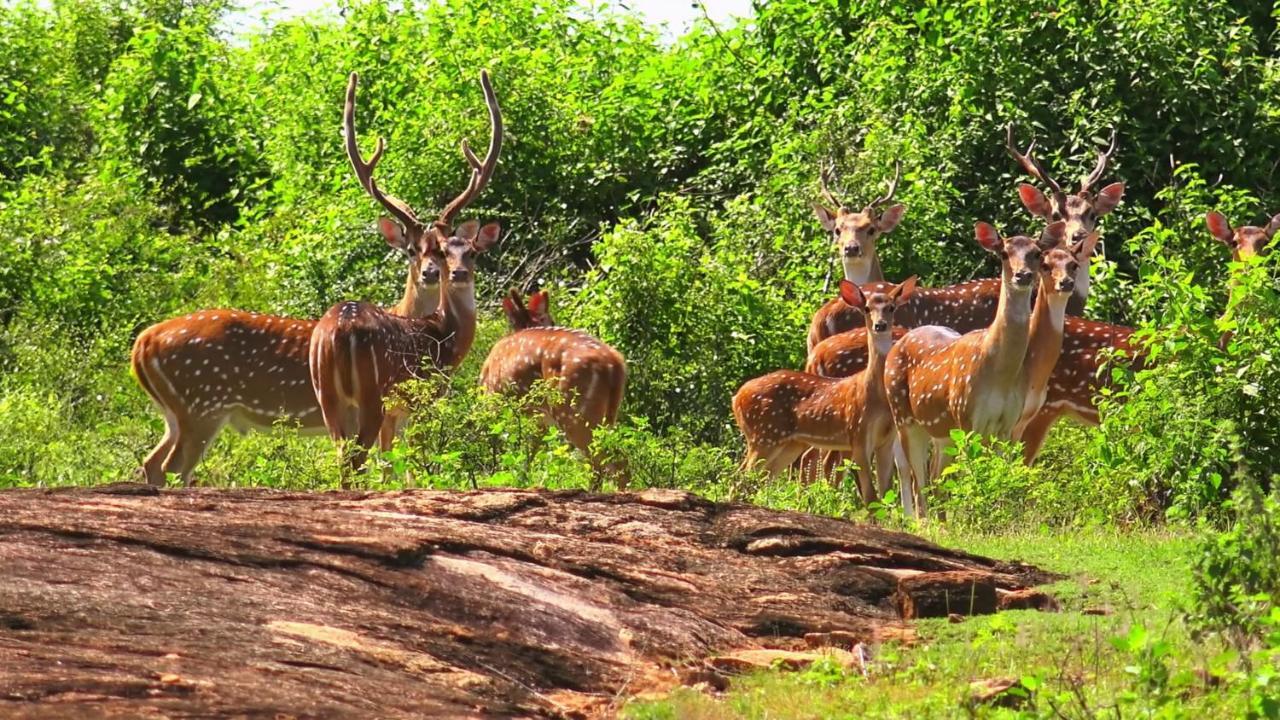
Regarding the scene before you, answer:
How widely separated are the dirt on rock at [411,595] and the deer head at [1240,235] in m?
7.30

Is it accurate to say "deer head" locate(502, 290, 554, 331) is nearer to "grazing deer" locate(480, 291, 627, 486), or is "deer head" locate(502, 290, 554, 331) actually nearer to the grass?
"grazing deer" locate(480, 291, 627, 486)

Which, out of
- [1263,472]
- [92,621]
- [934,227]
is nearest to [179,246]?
[934,227]

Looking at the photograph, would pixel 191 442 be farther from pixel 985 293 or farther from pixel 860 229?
pixel 985 293

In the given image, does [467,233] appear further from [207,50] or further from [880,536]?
[207,50]

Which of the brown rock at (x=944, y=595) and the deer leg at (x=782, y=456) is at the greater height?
the brown rock at (x=944, y=595)

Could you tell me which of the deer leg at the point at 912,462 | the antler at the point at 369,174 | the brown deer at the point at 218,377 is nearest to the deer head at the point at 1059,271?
the deer leg at the point at 912,462

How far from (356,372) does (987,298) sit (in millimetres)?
4935

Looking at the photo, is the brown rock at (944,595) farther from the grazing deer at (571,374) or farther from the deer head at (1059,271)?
the deer head at (1059,271)

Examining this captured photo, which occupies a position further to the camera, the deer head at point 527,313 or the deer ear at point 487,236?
the deer head at point 527,313

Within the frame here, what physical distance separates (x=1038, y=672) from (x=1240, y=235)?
9486 mm

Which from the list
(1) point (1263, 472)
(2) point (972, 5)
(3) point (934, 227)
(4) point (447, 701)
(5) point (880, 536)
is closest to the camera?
(4) point (447, 701)

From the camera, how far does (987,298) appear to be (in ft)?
51.2

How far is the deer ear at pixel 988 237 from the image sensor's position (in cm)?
1383

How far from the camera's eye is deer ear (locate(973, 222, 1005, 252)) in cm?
1383
